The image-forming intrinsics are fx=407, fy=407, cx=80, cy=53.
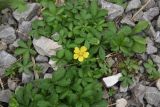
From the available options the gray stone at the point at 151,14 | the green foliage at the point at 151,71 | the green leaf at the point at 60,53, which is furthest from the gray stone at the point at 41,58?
the gray stone at the point at 151,14

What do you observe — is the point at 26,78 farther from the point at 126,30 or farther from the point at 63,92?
the point at 126,30

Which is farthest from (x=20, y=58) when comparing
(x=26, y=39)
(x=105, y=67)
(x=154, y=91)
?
(x=154, y=91)

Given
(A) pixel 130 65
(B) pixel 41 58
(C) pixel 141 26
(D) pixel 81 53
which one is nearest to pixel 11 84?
(B) pixel 41 58

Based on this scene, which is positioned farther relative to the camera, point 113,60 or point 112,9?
point 112,9

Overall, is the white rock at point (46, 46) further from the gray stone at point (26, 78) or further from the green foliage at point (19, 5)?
the green foliage at point (19, 5)

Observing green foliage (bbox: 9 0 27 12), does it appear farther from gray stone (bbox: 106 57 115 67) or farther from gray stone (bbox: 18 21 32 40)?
gray stone (bbox: 106 57 115 67)
